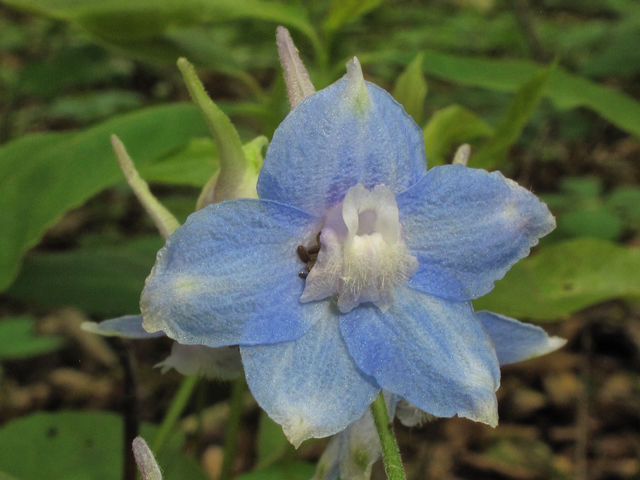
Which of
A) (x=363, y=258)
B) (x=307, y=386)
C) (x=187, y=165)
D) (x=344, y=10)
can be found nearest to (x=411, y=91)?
(x=344, y=10)

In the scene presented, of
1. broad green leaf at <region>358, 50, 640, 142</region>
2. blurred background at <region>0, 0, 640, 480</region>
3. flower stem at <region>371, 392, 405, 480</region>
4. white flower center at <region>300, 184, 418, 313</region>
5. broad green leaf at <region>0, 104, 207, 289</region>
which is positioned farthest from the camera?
broad green leaf at <region>358, 50, 640, 142</region>

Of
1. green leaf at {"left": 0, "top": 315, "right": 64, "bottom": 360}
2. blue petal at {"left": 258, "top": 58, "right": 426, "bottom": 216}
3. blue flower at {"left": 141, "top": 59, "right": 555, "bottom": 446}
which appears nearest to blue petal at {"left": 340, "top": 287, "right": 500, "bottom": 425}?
blue flower at {"left": 141, "top": 59, "right": 555, "bottom": 446}

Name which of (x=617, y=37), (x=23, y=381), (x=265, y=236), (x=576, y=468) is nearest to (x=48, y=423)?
(x=23, y=381)

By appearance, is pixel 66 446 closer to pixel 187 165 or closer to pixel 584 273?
pixel 187 165

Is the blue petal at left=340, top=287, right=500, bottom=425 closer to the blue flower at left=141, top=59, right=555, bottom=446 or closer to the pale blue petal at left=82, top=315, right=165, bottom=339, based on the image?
the blue flower at left=141, top=59, right=555, bottom=446

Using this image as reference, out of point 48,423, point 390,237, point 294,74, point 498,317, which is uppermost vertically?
point 294,74

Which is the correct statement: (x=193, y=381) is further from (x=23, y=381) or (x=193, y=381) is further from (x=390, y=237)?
(x=23, y=381)
